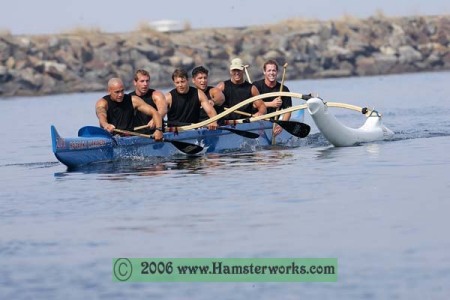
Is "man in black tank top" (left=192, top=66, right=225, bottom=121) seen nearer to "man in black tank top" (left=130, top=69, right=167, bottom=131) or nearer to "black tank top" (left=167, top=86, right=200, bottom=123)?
"black tank top" (left=167, top=86, right=200, bottom=123)

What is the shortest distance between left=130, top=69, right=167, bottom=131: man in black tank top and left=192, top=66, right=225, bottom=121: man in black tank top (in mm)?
1366

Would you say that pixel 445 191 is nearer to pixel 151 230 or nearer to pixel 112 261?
pixel 151 230

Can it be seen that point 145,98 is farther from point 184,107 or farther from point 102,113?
point 102,113

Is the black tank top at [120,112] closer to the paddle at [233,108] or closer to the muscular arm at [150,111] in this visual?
the muscular arm at [150,111]

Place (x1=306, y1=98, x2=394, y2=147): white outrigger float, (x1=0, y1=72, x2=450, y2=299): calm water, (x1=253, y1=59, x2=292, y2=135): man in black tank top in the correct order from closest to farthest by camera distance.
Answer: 1. (x1=0, y1=72, x2=450, y2=299): calm water
2. (x1=306, y1=98, x2=394, y2=147): white outrigger float
3. (x1=253, y1=59, x2=292, y2=135): man in black tank top

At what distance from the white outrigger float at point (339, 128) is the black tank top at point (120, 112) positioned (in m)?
2.92

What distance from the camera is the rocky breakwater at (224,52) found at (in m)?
62.6

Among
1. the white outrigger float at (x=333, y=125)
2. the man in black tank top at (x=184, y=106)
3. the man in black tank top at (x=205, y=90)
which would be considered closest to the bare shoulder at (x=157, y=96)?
the man in black tank top at (x=184, y=106)

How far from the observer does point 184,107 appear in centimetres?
2194

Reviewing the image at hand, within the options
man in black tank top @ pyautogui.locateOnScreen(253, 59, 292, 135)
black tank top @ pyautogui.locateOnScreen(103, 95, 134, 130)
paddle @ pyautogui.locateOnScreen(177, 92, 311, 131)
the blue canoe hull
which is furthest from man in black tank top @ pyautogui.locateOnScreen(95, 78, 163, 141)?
man in black tank top @ pyautogui.locateOnScreen(253, 59, 292, 135)

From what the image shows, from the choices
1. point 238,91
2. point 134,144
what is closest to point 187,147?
point 134,144

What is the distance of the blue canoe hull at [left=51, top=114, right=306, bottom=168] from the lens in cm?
1945

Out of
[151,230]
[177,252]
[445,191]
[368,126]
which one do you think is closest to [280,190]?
[445,191]

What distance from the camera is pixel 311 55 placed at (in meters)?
69.4
